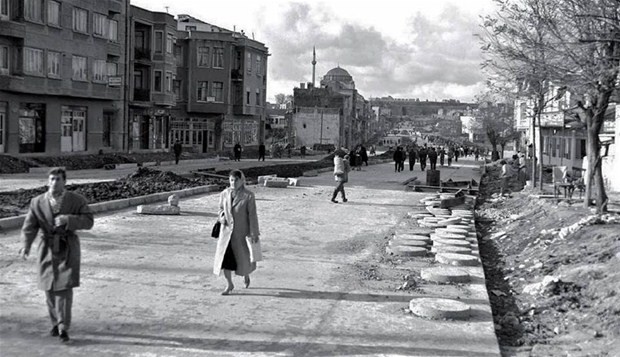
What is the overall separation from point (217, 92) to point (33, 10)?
28429 mm

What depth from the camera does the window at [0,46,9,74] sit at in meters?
35.1

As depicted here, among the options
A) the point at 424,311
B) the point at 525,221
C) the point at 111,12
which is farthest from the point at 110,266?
the point at 111,12

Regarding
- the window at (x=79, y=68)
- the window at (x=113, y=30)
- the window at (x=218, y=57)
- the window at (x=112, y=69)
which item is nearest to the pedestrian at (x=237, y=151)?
the window at (x=112, y=69)

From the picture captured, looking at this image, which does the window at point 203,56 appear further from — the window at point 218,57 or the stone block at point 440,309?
the stone block at point 440,309

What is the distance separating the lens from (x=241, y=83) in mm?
66562

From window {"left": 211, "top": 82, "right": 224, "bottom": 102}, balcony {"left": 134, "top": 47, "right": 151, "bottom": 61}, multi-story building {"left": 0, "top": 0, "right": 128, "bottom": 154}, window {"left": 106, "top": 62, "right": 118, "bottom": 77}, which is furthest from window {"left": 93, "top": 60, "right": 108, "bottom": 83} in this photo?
window {"left": 211, "top": 82, "right": 224, "bottom": 102}

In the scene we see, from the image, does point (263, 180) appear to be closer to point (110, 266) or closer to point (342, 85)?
point (110, 266)

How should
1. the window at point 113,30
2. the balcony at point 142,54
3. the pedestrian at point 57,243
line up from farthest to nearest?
the balcony at point 142,54 → the window at point 113,30 → the pedestrian at point 57,243

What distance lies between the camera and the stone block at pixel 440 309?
7.76m

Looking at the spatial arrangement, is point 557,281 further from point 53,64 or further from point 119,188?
point 53,64

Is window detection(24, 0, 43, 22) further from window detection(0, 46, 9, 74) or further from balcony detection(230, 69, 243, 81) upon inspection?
balcony detection(230, 69, 243, 81)

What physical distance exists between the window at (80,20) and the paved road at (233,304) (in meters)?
29.9

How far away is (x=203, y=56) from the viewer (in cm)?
6431

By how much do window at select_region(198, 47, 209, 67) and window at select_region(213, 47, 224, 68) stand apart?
644mm
